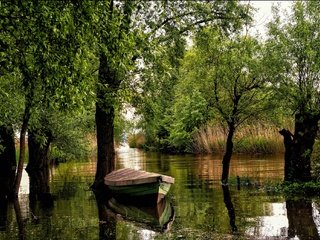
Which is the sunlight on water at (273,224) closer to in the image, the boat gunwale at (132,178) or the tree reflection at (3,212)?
the boat gunwale at (132,178)

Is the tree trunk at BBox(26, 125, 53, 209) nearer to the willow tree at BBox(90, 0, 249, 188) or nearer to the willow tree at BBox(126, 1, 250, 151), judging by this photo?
the willow tree at BBox(90, 0, 249, 188)

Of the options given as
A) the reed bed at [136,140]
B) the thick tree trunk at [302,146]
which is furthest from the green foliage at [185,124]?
the thick tree trunk at [302,146]

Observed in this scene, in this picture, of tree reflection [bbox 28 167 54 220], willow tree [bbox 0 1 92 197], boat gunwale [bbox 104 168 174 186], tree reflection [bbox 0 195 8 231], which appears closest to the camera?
willow tree [bbox 0 1 92 197]

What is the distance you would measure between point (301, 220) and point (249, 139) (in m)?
25.7

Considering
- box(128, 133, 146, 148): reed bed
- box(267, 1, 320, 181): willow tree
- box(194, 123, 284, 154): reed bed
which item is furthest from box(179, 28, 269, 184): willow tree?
box(128, 133, 146, 148): reed bed

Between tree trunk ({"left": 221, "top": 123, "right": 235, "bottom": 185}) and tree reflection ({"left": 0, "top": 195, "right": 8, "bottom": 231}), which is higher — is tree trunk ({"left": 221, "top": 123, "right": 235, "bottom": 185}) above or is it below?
above

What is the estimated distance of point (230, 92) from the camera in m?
21.3

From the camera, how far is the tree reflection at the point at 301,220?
36.9 feet

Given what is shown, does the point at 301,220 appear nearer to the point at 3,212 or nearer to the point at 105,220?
the point at 105,220

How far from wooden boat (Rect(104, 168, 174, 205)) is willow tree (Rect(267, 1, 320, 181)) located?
4.75 meters

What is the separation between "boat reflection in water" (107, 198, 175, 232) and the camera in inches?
551

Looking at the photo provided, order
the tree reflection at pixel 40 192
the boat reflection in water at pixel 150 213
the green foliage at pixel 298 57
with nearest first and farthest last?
the boat reflection in water at pixel 150 213 → the green foliage at pixel 298 57 → the tree reflection at pixel 40 192

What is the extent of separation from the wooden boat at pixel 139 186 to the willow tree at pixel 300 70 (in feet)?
15.6

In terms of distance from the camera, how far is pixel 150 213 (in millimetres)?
16484
